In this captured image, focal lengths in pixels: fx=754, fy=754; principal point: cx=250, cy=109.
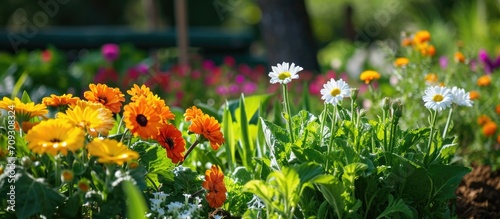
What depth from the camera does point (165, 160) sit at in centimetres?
241

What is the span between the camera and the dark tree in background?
20.5ft

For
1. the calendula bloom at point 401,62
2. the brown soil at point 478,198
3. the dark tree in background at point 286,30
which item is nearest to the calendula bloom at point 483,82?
the calendula bloom at point 401,62

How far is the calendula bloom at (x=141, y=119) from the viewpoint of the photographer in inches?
86.0

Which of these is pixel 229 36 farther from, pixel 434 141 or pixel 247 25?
pixel 247 25

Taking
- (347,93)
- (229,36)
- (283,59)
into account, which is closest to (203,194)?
(347,93)

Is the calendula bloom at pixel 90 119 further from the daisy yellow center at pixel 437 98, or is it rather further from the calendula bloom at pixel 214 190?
the daisy yellow center at pixel 437 98

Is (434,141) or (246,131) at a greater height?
(246,131)

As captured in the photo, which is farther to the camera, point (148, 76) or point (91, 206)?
point (148, 76)

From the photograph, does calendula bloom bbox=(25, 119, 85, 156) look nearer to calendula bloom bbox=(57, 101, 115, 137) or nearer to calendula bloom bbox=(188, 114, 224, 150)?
calendula bloom bbox=(57, 101, 115, 137)

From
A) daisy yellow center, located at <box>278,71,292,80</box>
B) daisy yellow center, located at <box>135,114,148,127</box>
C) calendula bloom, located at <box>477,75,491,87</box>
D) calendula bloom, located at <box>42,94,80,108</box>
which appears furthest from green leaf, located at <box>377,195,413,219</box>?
calendula bloom, located at <box>477,75,491,87</box>

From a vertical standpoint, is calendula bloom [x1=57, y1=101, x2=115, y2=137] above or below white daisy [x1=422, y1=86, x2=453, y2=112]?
below

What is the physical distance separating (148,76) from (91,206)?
15.9 ft

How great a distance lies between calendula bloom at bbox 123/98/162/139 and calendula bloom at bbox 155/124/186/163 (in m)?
0.14

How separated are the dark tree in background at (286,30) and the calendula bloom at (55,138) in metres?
4.26
